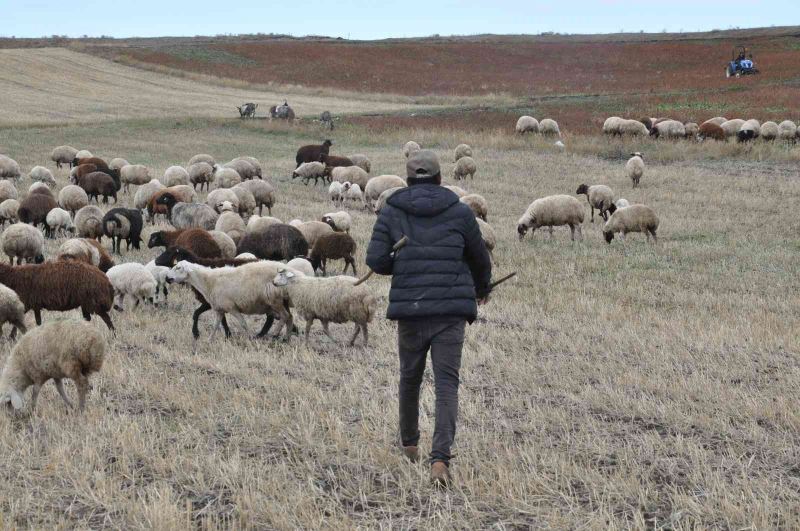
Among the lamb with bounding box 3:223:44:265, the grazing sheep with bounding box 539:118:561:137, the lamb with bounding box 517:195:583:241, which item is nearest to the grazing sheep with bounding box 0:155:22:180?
the lamb with bounding box 3:223:44:265

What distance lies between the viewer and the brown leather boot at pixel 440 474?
18.6ft

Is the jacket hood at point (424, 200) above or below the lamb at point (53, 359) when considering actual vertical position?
above

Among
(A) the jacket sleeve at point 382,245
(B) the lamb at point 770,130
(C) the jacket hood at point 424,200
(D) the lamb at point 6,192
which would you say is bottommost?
(D) the lamb at point 6,192

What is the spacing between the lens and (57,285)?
10.3 meters

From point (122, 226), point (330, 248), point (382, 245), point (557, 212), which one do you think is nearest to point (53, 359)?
point (382, 245)

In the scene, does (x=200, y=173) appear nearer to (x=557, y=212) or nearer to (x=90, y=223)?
(x=90, y=223)

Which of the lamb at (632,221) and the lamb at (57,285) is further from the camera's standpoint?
the lamb at (632,221)

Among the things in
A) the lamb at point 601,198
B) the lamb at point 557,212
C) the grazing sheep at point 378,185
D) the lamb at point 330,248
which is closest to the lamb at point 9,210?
the lamb at point 330,248

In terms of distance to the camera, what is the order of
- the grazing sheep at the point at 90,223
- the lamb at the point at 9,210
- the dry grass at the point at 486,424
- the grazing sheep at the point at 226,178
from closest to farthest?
the dry grass at the point at 486,424, the grazing sheep at the point at 90,223, the lamb at the point at 9,210, the grazing sheep at the point at 226,178

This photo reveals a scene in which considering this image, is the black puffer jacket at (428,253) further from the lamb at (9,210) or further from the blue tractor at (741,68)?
the blue tractor at (741,68)

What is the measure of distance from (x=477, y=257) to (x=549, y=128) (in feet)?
103

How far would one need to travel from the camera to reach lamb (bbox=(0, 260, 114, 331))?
404 inches

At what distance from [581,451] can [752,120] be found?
29897 millimetres

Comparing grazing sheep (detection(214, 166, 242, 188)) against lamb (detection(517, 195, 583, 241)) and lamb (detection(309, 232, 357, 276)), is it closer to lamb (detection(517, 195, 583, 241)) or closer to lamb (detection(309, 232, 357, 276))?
lamb (detection(517, 195, 583, 241))
